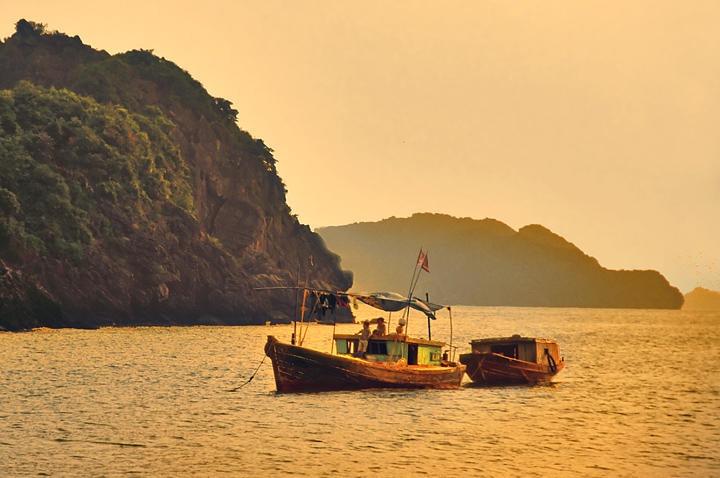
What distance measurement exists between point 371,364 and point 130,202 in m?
63.3

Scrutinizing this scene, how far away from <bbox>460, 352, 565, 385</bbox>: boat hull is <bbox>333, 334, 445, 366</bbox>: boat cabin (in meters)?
4.76

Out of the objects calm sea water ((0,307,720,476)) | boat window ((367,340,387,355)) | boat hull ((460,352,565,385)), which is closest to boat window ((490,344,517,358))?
boat hull ((460,352,565,385))

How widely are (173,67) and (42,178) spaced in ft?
161

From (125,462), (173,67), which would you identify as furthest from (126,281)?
(125,462)

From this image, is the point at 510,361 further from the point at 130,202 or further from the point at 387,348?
the point at 130,202

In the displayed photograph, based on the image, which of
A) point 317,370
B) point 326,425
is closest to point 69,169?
point 317,370

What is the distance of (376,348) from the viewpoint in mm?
35062

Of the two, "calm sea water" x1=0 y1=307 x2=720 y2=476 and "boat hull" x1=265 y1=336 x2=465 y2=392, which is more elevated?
"boat hull" x1=265 y1=336 x2=465 y2=392

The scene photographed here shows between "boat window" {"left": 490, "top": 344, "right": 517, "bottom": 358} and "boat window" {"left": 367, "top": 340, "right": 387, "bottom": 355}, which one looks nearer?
"boat window" {"left": 367, "top": 340, "right": 387, "bottom": 355}

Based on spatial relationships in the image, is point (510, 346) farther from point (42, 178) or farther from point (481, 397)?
point (42, 178)

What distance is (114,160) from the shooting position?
8656 centimetres

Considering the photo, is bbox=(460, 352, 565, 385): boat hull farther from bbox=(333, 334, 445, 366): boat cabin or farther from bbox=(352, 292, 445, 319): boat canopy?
bbox=(352, 292, 445, 319): boat canopy

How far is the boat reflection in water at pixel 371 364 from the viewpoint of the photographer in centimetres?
3195

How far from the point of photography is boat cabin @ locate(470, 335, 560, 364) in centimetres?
4028
